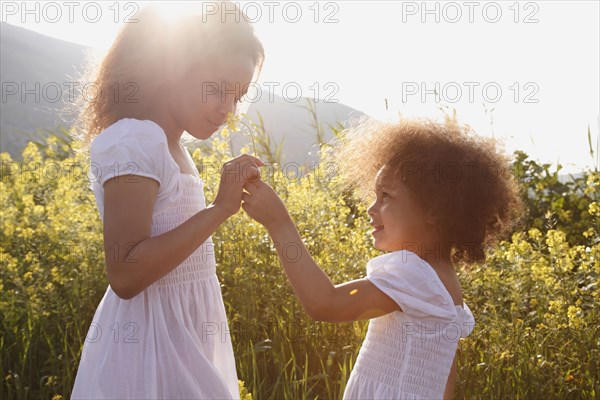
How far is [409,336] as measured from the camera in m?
1.94

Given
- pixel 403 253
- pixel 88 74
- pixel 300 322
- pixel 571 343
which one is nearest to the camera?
pixel 403 253

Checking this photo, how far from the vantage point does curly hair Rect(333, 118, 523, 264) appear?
2.01m

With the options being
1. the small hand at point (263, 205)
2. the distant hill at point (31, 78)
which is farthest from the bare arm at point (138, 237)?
the distant hill at point (31, 78)

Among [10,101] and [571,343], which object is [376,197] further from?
[10,101]

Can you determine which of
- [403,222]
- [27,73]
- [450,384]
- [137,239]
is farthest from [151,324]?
[27,73]

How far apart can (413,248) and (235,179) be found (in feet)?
1.86

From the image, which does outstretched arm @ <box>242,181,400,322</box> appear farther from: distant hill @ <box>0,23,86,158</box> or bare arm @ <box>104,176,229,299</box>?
distant hill @ <box>0,23,86,158</box>

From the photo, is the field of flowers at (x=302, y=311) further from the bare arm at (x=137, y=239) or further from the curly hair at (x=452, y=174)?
the bare arm at (x=137, y=239)

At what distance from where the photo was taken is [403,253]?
6.38ft

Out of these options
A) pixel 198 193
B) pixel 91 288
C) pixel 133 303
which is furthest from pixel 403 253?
pixel 91 288

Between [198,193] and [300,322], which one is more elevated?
[198,193]

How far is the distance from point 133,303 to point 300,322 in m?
1.90


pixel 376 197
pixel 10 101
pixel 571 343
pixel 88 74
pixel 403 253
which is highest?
pixel 10 101

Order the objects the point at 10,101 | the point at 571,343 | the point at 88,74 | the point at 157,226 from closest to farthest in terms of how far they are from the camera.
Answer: the point at 157,226, the point at 88,74, the point at 571,343, the point at 10,101
